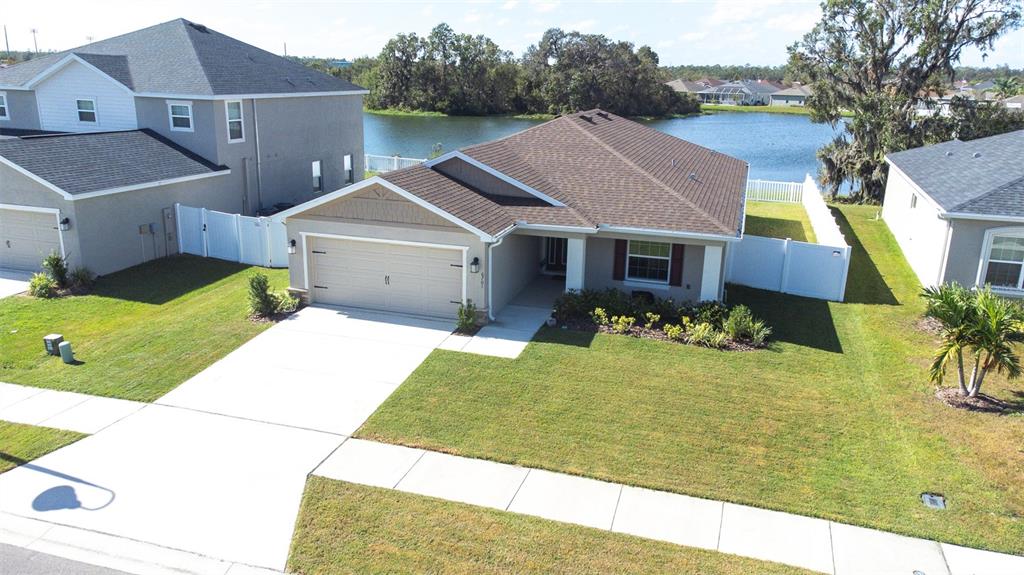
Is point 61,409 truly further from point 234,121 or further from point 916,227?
point 916,227

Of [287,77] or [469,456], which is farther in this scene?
[287,77]

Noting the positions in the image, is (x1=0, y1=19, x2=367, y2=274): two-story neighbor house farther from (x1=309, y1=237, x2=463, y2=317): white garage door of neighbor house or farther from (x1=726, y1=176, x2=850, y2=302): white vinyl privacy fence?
(x1=726, y1=176, x2=850, y2=302): white vinyl privacy fence

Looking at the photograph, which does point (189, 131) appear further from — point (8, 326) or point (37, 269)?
point (8, 326)

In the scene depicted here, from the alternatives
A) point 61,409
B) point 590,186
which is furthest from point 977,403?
point 61,409

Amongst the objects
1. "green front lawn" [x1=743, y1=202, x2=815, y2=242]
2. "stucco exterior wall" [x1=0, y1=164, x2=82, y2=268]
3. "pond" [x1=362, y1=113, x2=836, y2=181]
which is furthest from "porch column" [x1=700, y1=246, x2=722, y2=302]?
"pond" [x1=362, y1=113, x2=836, y2=181]

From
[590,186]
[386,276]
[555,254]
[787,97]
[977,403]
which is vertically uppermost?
[787,97]

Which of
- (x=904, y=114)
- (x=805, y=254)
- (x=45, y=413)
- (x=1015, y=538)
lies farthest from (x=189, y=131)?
(x=904, y=114)
